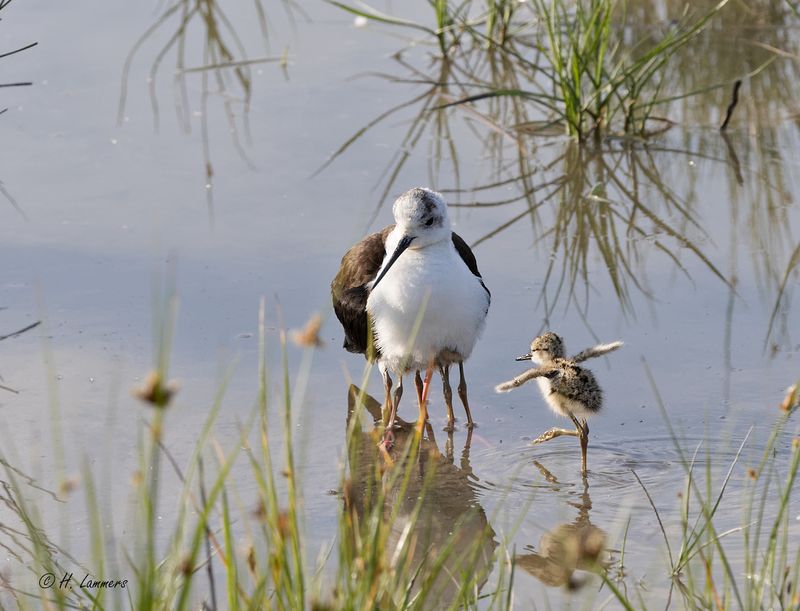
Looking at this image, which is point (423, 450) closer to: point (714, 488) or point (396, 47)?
point (714, 488)

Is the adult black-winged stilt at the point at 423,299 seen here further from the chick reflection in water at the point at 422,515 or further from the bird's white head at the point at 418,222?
the chick reflection in water at the point at 422,515

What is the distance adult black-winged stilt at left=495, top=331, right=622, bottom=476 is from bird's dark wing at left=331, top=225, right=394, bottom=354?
0.81m

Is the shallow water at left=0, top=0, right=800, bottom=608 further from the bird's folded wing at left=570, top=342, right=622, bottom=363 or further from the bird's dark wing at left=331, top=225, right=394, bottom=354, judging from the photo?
the bird's folded wing at left=570, top=342, right=622, bottom=363

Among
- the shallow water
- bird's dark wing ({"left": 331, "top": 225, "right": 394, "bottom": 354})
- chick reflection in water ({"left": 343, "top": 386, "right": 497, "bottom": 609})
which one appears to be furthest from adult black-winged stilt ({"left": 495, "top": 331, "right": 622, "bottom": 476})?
bird's dark wing ({"left": 331, "top": 225, "right": 394, "bottom": 354})

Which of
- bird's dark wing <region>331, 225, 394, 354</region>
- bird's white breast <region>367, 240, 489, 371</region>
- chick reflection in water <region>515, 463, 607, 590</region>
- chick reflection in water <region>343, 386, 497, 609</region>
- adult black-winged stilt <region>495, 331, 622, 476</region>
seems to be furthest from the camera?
bird's dark wing <region>331, 225, 394, 354</region>

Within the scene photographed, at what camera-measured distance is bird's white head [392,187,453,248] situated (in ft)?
17.5

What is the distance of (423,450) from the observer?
5.60 m

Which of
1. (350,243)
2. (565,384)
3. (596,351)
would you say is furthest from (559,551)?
(350,243)

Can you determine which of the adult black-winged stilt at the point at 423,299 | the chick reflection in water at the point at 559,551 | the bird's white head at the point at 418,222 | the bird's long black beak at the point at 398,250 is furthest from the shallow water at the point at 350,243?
the bird's white head at the point at 418,222

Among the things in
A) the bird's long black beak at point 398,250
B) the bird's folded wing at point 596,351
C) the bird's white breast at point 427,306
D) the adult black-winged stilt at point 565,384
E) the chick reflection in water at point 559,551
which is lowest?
the chick reflection in water at point 559,551

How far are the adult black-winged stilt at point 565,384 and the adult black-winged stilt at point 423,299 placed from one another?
1.04ft

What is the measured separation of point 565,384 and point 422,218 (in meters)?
0.92

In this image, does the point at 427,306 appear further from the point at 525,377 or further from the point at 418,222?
the point at 525,377

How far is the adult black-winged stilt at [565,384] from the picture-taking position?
5.16 m
